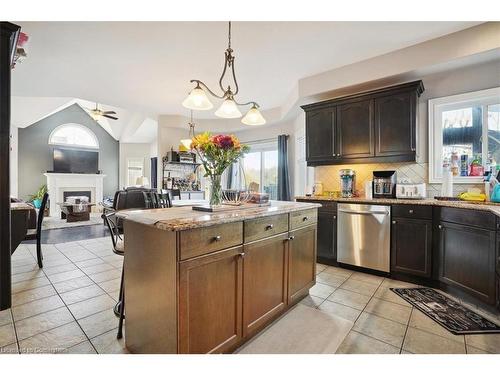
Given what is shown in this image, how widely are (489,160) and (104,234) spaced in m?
6.65

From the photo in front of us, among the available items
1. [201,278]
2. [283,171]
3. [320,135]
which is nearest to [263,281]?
[201,278]

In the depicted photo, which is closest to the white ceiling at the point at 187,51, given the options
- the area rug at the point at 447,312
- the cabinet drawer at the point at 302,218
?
the cabinet drawer at the point at 302,218

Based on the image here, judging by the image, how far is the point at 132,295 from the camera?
1.59m

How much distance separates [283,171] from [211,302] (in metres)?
4.23

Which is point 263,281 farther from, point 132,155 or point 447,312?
point 132,155

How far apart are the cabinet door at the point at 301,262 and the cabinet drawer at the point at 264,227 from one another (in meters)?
0.18

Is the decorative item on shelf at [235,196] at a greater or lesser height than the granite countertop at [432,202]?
greater

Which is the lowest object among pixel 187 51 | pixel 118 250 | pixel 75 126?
pixel 118 250

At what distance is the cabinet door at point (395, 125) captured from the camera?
2.96 m

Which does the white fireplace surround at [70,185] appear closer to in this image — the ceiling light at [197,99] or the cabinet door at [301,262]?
the ceiling light at [197,99]

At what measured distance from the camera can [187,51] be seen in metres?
3.09

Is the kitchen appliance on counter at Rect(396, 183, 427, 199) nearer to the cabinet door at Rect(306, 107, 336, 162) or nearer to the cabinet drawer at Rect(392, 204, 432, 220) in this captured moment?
the cabinet drawer at Rect(392, 204, 432, 220)
